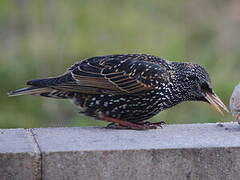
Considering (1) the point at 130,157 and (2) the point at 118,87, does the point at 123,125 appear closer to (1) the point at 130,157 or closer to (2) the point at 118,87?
(2) the point at 118,87

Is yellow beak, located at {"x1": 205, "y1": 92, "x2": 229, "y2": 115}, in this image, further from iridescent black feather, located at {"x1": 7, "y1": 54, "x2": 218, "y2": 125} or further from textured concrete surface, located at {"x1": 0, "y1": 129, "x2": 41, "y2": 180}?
textured concrete surface, located at {"x1": 0, "y1": 129, "x2": 41, "y2": 180}

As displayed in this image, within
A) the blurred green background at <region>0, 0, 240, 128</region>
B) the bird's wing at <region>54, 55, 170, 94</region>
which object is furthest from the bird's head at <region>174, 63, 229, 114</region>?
the blurred green background at <region>0, 0, 240, 128</region>

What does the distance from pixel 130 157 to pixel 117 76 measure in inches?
49.1

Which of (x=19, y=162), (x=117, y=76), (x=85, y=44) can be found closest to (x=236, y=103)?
(x=117, y=76)

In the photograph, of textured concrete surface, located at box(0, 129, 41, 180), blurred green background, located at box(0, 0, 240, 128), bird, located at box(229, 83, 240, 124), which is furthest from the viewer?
blurred green background, located at box(0, 0, 240, 128)

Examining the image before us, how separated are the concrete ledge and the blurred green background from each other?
3457 mm

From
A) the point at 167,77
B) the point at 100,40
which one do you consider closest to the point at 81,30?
the point at 100,40

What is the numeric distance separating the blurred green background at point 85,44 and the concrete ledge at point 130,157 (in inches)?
136

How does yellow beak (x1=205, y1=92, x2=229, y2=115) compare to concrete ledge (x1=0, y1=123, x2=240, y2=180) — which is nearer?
concrete ledge (x1=0, y1=123, x2=240, y2=180)

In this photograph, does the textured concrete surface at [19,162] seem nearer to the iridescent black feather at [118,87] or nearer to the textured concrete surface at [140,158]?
the textured concrete surface at [140,158]

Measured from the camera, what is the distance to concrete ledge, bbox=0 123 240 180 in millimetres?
4949

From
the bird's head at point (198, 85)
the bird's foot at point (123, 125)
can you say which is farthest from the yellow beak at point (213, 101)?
the bird's foot at point (123, 125)

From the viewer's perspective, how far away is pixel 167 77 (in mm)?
6211

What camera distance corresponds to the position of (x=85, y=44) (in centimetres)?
957
